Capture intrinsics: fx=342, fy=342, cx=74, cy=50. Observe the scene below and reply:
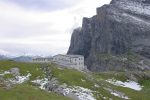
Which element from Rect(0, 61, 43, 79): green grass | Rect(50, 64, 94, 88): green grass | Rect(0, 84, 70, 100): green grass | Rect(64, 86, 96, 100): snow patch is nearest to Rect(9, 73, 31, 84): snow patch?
Rect(0, 61, 43, 79): green grass

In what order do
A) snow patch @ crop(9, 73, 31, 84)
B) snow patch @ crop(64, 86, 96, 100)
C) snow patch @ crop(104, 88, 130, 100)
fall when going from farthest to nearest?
1. snow patch @ crop(104, 88, 130, 100)
2. snow patch @ crop(9, 73, 31, 84)
3. snow patch @ crop(64, 86, 96, 100)

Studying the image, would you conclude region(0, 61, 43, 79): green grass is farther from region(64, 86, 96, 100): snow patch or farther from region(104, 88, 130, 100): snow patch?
region(104, 88, 130, 100): snow patch

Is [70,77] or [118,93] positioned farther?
[70,77]

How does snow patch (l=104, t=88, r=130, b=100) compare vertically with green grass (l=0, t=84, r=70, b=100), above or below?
below

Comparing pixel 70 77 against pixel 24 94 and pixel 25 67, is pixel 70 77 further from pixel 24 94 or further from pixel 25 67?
pixel 24 94

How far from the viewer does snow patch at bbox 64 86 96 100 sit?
83.9m

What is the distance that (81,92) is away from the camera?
285 ft

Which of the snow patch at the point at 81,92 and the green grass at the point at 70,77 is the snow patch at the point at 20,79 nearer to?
the green grass at the point at 70,77

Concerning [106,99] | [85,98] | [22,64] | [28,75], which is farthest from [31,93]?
[22,64]

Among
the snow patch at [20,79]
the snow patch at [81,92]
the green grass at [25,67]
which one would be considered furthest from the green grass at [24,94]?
the green grass at [25,67]

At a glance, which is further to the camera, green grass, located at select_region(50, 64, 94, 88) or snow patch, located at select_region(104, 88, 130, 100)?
snow patch, located at select_region(104, 88, 130, 100)

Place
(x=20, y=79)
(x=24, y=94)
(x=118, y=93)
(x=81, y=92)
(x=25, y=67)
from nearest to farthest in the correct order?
(x=24, y=94) → (x=81, y=92) → (x=20, y=79) → (x=118, y=93) → (x=25, y=67)

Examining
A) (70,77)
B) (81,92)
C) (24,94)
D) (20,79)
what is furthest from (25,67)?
(24,94)

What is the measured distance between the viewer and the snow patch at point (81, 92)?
3302 inches
